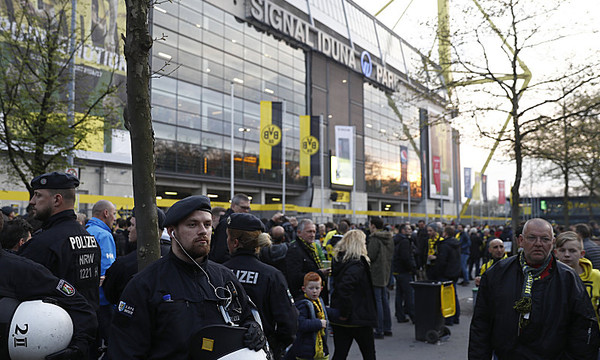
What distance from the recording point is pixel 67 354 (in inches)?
118

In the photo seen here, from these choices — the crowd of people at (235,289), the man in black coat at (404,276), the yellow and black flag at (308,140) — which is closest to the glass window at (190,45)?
the yellow and black flag at (308,140)

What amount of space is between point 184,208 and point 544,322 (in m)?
2.87

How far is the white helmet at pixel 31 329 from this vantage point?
282 cm

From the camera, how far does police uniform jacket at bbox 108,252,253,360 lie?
8.07 feet

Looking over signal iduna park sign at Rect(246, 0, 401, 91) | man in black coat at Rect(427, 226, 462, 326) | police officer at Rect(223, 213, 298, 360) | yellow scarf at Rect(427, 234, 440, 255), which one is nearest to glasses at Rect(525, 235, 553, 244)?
police officer at Rect(223, 213, 298, 360)

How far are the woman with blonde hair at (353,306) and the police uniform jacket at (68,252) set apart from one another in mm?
3141

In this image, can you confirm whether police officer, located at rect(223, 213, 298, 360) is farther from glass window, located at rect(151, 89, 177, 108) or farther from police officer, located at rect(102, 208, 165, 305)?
glass window, located at rect(151, 89, 177, 108)

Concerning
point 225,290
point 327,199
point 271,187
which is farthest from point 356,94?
point 225,290

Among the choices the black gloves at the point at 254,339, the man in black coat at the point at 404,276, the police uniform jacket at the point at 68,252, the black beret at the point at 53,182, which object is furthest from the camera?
the man in black coat at the point at 404,276

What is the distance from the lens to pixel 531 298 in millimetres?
3838

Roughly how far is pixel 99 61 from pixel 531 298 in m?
25.9

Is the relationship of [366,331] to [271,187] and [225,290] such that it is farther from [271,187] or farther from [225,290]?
[271,187]

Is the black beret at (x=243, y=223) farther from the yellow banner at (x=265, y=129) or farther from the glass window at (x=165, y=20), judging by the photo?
the glass window at (x=165, y=20)

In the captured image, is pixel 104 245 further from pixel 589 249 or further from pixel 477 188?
pixel 477 188
